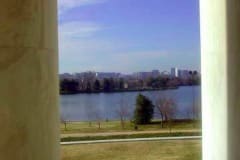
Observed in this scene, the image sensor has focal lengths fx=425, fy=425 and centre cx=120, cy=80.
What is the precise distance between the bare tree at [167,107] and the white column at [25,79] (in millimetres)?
12601

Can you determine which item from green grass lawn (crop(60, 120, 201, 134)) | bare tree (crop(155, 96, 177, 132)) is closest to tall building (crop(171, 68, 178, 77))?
bare tree (crop(155, 96, 177, 132))

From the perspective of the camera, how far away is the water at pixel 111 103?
14.6m

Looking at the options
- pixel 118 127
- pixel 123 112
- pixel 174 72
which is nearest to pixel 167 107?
pixel 174 72

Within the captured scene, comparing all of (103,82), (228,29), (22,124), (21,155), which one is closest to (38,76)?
(22,124)

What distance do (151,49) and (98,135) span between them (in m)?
5.33

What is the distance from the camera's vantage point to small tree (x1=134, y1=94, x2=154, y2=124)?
1576 centimetres

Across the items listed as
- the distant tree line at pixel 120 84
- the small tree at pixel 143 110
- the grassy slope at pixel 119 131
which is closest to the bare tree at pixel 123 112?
the grassy slope at pixel 119 131

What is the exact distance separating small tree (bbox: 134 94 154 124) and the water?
0.19 meters

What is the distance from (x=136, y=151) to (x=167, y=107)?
2.02m

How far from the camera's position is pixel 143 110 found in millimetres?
15812

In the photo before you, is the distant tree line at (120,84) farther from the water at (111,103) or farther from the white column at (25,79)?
the white column at (25,79)

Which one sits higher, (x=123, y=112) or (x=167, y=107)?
(x=167, y=107)

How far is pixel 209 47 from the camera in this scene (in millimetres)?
4652

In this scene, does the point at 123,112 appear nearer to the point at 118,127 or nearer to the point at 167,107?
the point at 118,127
